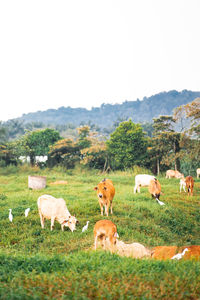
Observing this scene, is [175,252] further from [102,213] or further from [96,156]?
[96,156]

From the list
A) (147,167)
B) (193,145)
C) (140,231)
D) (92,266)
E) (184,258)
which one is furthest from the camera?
(147,167)

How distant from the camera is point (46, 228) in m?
7.82

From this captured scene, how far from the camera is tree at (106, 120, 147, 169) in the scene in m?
27.6

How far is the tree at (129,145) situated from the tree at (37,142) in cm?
951

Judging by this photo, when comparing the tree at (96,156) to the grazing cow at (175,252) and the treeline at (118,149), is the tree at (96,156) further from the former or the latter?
the grazing cow at (175,252)

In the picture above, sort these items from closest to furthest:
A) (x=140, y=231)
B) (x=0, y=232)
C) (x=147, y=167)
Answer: (x=0, y=232) < (x=140, y=231) < (x=147, y=167)

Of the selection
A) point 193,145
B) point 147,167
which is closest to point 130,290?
point 193,145

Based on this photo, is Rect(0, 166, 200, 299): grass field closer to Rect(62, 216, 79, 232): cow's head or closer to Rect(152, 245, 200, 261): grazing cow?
Rect(62, 216, 79, 232): cow's head

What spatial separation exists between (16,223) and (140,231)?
4.07 metres

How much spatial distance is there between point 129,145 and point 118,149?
1291 millimetres

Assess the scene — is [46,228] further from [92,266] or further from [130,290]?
[130,290]

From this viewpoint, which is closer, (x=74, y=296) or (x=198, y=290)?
(x=74, y=296)

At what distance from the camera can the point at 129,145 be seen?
27.6 m

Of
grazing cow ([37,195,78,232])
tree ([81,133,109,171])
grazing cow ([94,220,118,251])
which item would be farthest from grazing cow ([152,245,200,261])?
tree ([81,133,109,171])
